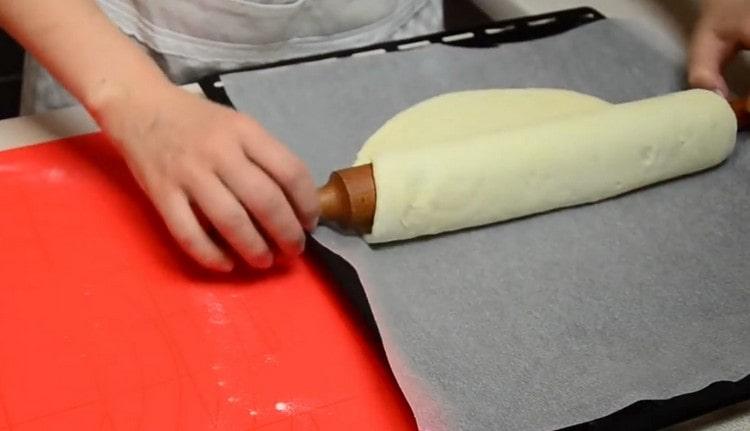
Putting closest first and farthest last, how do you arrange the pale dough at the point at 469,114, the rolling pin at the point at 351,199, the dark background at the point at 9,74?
the rolling pin at the point at 351,199, the pale dough at the point at 469,114, the dark background at the point at 9,74

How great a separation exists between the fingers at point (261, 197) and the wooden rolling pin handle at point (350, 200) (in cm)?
4

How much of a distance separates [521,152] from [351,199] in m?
0.14

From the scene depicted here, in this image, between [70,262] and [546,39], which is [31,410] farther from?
[546,39]

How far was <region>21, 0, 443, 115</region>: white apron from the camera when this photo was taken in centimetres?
80

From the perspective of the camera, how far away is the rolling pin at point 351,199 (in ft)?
2.03

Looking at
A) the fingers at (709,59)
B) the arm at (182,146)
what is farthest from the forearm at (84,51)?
the fingers at (709,59)

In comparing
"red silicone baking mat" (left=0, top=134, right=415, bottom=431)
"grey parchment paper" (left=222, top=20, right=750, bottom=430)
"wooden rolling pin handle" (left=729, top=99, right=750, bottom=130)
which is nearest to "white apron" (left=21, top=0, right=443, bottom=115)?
"grey parchment paper" (left=222, top=20, right=750, bottom=430)

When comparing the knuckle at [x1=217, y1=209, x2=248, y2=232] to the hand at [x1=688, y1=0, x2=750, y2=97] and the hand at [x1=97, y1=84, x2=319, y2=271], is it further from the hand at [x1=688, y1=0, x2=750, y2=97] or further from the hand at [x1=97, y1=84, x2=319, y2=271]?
the hand at [x1=688, y1=0, x2=750, y2=97]

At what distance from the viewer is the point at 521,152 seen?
0.67m

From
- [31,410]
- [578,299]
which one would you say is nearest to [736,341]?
[578,299]

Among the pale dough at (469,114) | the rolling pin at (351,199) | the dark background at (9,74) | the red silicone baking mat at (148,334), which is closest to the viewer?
the red silicone baking mat at (148,334)

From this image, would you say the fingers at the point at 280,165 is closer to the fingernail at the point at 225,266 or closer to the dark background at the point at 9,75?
the fingernail at the point at 225,266

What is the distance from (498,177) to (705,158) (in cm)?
19

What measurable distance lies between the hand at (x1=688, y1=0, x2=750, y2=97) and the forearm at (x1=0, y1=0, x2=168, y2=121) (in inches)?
18.5
